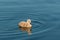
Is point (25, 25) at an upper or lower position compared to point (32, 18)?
lower

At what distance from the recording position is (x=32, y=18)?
12.5m

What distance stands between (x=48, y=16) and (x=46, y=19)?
16.9 inches

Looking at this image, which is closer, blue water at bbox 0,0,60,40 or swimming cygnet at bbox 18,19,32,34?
blue water at bbox 0,0,60,40

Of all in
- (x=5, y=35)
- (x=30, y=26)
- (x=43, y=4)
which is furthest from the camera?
(x=43, y=4)

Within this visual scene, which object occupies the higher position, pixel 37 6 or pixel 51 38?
pixel 37 6

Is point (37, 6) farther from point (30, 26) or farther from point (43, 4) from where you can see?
point (30, 26)

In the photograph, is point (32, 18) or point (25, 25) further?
point (32, 18)

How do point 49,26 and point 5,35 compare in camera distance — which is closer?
point 5,35

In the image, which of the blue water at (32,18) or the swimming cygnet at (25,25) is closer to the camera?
the blue water at (32,18)

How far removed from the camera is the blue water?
36.3ft

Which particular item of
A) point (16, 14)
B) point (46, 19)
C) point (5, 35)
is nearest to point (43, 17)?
point (46, 19)

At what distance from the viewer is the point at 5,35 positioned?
10961 millimetres

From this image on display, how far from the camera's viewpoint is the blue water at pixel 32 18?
11055mm

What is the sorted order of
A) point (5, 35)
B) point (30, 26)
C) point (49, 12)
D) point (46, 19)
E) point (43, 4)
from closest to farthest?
point (5, 35)
point (30, 26)
point (46, 19)
point (49, 12)
point (43, 4)
